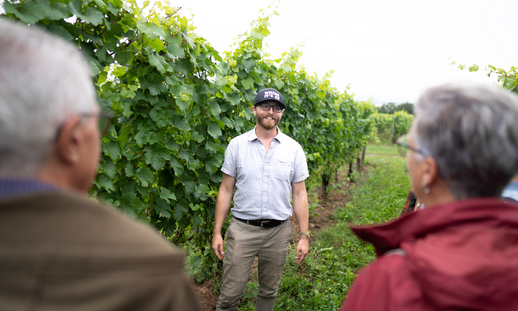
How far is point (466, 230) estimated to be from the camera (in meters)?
0.79

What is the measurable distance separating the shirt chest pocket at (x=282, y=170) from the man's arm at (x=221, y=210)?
0.36 meters

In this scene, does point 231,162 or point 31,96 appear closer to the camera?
point 31,96

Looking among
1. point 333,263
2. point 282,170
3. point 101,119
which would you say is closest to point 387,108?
point 333,263

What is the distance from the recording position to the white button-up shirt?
8.59 feet

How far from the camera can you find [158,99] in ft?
7.43

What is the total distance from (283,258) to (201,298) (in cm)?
121

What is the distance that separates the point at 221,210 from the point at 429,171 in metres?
1.94

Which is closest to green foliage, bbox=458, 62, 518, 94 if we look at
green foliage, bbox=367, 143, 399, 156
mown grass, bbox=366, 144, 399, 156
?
green foliage, bbox=367, 143, 399, 156

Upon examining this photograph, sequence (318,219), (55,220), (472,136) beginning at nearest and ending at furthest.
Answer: (55,220), (472,136), (318,219)

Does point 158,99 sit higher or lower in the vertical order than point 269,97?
lower

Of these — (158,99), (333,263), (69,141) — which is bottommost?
(333,263)

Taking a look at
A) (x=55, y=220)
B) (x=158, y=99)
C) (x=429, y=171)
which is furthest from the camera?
(x=158, y=99)

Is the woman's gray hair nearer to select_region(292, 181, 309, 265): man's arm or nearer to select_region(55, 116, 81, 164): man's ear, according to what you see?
select_region(55, 116, 81, 164): man's ear

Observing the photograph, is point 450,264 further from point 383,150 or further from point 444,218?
point 383,150
